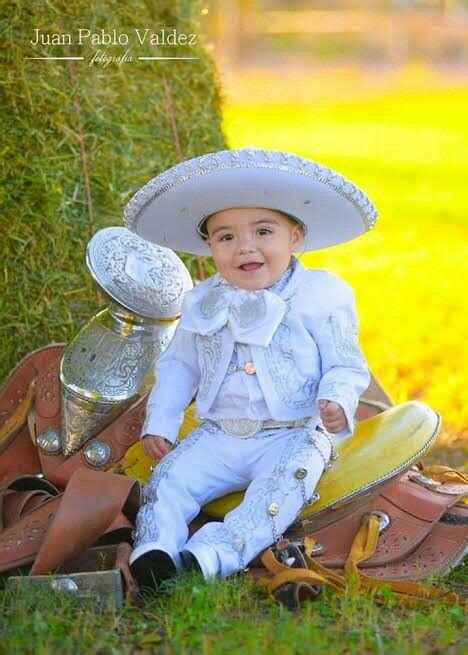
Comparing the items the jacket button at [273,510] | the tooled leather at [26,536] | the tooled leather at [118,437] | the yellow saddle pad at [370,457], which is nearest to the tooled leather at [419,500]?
the yellow saddle pad at [370,457]

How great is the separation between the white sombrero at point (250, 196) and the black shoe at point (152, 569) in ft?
3.27

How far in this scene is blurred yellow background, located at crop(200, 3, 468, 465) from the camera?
20.0 ft

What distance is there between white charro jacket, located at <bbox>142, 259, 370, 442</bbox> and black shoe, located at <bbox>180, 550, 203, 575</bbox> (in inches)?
18.3

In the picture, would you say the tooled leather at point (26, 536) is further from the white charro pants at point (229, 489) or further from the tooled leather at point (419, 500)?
the tooled leather at point (419, 500)

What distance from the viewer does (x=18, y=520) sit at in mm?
3572

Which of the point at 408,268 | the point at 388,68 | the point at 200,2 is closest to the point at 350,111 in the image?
the point at 388,68

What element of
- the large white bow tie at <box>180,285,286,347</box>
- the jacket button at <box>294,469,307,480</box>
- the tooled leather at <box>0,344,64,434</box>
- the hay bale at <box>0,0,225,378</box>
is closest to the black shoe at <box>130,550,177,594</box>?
the jacket button at <box>294,469,307,480</box>

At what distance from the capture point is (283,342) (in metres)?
3.60

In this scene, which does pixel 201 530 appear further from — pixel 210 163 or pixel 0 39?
pixel 0 39

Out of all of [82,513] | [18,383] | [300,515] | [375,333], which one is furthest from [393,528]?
[375,333]

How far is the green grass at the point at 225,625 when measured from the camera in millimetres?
2881

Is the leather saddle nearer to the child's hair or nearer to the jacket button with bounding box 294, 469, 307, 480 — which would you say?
the jacket button with bounding box 294, 469, 307, 480

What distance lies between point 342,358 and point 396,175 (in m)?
8.60

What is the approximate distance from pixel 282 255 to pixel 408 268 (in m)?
4.60
